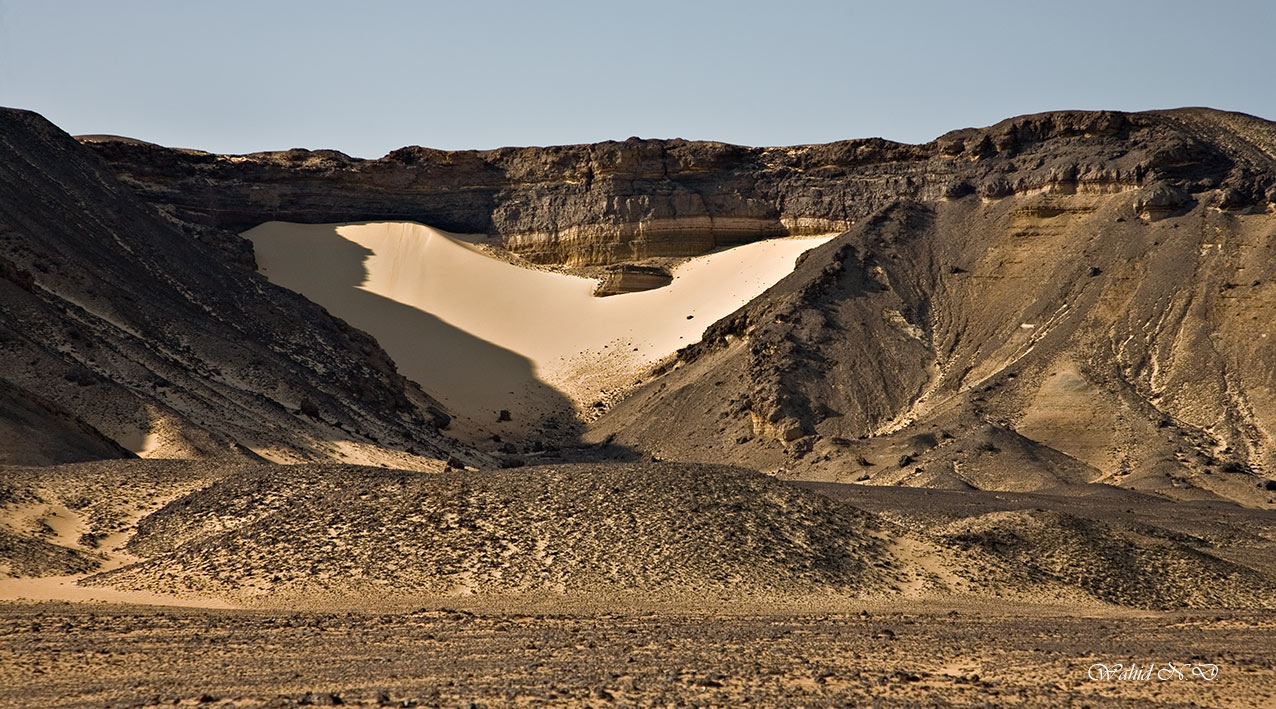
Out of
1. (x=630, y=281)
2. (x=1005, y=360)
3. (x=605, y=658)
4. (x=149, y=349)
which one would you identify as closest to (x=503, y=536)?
(x=605, y=658)

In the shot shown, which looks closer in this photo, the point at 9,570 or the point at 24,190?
the point at 9,570

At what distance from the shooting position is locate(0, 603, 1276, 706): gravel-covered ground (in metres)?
15.0

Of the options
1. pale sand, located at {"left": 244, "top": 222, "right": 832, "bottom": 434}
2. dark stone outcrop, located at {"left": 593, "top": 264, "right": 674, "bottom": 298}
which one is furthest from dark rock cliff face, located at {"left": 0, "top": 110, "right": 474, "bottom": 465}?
dark stone outcrop, located at {"left": 593, "top": 264, "right": 674, "bottom": 298}

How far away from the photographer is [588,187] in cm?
7094

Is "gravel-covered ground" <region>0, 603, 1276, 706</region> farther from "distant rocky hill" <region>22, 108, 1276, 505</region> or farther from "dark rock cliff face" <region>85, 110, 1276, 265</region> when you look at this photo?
"dark rock cliff face" <region>85, 110, 1276, 265</region>

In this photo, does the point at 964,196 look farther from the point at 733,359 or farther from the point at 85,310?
the point at 85,310

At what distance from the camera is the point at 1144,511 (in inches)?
1272

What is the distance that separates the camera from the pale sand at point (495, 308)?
5803 centimetres

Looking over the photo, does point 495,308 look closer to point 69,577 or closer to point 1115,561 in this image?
point 1115,561

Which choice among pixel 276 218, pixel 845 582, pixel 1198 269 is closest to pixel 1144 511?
pixel 845 582

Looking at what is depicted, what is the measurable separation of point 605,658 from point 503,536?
6331mm

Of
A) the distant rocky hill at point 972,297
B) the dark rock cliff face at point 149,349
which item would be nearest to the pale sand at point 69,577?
the dark rock cliff face at point 149,349

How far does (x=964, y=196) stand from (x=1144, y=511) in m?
28.2

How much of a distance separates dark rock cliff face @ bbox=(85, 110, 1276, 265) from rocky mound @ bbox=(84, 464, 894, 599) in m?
37.3
